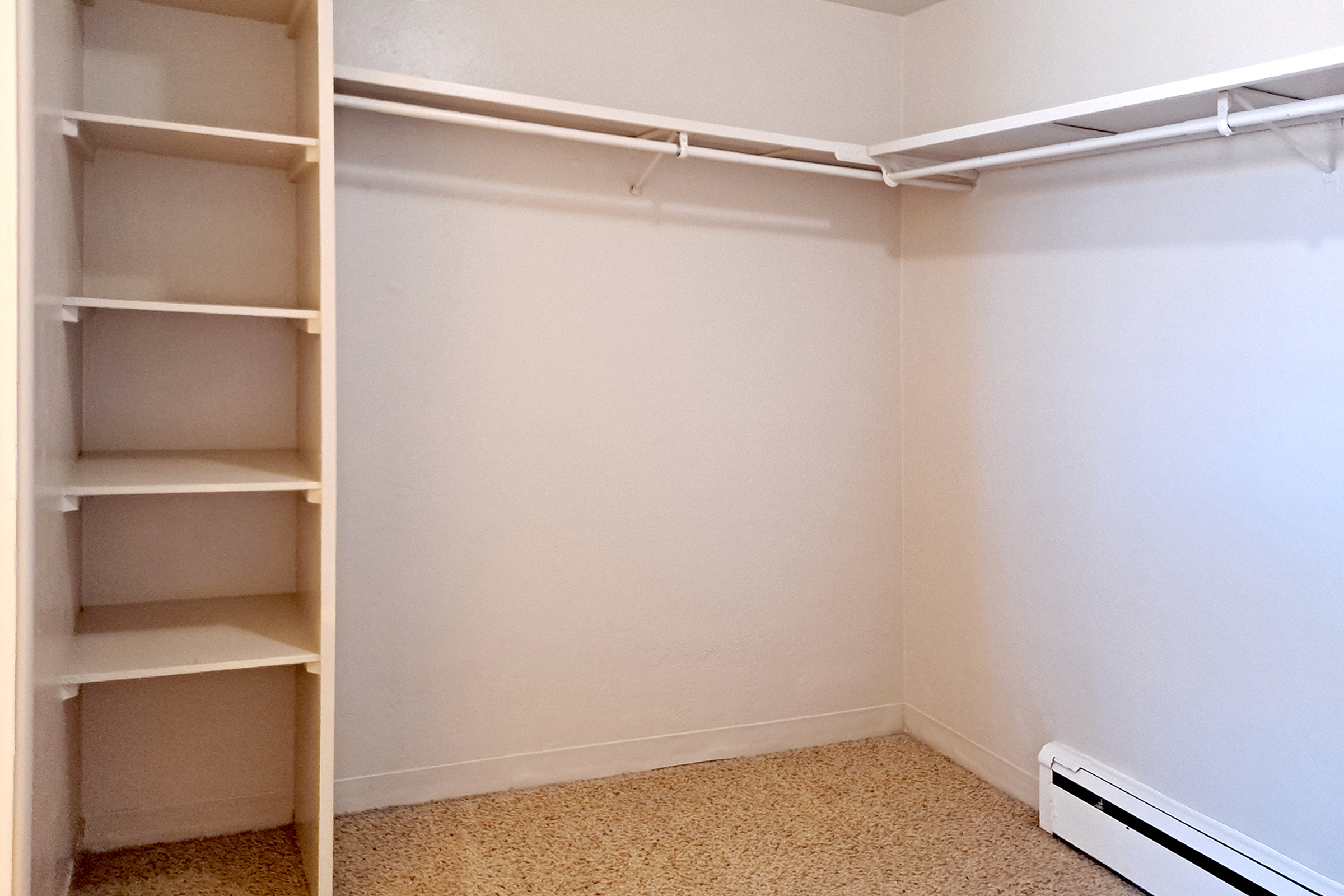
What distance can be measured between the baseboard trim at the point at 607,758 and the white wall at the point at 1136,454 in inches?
9.0

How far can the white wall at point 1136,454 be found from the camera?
2191 millimetres

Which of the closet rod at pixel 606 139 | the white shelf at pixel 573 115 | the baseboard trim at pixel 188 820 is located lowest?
the baseboard trim at pixel 188 820

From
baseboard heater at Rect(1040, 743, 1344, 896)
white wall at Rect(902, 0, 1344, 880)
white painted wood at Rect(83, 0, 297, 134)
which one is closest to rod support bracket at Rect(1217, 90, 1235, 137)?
white wall at Rect(902, 0, 1344, 880)

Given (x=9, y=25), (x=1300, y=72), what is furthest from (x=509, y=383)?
(x=1300, y=72)

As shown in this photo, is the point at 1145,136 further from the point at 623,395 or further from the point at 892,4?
the point at 623,395

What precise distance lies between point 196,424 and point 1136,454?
89.6 inches

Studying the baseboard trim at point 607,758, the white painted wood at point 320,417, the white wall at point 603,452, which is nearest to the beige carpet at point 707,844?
→ the baseboard trim at point 607,758

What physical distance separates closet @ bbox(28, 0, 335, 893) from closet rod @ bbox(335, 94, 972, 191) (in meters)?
0.19

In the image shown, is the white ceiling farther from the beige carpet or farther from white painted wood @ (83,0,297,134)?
the beige carpet

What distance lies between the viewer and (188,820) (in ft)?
8.61

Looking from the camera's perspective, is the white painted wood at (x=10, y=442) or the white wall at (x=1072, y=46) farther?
the white wall at (x=1072, y=46)

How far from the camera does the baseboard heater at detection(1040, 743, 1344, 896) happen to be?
87.0 inches

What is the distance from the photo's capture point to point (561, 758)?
9.84 ft

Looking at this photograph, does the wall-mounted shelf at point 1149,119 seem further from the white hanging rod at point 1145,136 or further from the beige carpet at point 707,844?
the beige carpet at point 707,844
